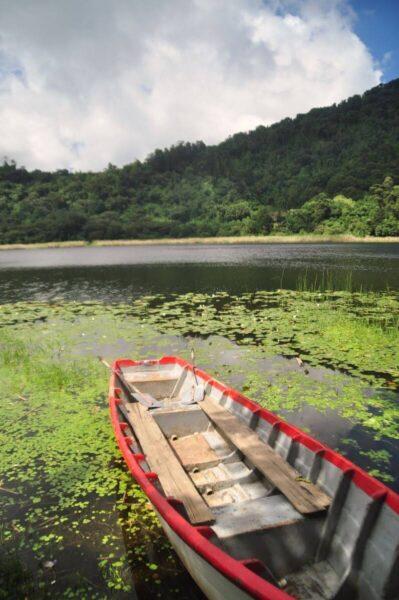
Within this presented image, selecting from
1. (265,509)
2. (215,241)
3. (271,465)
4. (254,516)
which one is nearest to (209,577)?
(254,516)

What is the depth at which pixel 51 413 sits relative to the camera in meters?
8.24

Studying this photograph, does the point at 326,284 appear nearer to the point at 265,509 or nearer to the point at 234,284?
the point at 234,284

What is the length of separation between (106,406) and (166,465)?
3.61m

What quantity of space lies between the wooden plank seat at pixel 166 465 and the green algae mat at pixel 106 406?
618mm

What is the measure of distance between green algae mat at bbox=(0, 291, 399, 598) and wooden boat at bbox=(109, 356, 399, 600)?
686 mm

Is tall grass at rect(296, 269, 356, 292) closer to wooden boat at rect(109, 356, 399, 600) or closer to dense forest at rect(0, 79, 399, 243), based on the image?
wooden boat at rect(109, 356, 399, 600)

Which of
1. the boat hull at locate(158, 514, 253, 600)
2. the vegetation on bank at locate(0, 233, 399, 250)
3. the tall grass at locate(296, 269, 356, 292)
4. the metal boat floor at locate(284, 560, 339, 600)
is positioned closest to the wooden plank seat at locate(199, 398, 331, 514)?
the metal boat floor at locate(284, 560, 339, 600)

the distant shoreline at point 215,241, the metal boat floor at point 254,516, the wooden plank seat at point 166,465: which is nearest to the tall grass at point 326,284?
the wooden plank seat at point 166,465

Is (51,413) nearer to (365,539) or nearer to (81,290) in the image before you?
(365,539)

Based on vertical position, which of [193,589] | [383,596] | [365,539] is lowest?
[193,589]

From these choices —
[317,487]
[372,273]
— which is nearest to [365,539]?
[317,487]

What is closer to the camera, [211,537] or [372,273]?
[211,537]

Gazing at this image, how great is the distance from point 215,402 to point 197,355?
4.45 metres

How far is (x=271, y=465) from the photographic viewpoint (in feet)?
16.8
